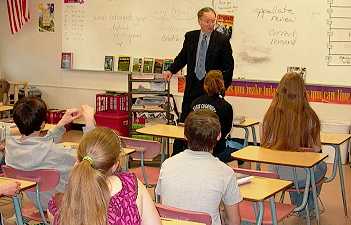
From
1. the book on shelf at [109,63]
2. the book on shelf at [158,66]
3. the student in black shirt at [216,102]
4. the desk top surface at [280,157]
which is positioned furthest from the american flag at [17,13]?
the desk top surface at [280,157]

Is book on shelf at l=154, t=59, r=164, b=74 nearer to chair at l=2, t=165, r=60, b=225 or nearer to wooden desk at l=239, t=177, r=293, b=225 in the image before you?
chair at l=2, t=165, r=60, b=225

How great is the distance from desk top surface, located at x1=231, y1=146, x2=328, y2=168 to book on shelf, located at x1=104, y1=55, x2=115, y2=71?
14.3ft

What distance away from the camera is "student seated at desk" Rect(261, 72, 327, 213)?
4.22 metres

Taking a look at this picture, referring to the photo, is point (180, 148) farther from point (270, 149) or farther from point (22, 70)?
point (22, 70)

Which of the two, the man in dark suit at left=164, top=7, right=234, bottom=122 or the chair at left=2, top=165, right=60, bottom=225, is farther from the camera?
the man in dark suit at left=164, top=7, right=234, bottom=122

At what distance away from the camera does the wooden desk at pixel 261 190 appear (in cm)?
290

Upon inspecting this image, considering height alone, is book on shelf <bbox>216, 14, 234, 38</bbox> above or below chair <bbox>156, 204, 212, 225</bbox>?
above

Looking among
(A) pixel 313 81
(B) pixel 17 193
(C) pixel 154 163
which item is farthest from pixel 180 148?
(B) pixel 17 193

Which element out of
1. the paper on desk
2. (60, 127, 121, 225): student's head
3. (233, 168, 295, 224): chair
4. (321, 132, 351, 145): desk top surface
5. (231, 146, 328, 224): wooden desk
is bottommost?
(233, 168, 295, 224): chair

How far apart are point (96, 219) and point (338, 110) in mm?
5496

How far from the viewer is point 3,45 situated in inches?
362

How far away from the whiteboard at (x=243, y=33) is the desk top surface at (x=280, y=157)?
303cm

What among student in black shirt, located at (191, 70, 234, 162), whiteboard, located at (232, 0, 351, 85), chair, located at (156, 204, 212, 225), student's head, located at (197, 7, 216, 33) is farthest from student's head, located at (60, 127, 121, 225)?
whiteboard, located at (232, 0, 351, 85)

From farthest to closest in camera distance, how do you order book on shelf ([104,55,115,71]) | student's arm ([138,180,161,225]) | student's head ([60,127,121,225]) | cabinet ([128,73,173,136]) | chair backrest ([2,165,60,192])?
1. book on shelf ([104,55,115,71])
2. cabinet ([128,73,173,136])
3. chair backrest ([2,165,60,192])
4. student's arm ([138,180,161,225])
5. student's head ([60,127,121,225])
